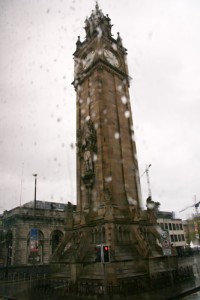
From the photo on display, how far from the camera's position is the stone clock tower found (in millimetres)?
19797

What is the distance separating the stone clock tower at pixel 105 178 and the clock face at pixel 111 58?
0.16m

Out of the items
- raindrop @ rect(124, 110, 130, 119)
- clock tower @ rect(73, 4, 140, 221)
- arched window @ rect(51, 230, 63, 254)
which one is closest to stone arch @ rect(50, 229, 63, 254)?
arched window @ rect(51, 230, 63, 254)

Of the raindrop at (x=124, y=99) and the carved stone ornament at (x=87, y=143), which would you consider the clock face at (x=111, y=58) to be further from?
the carved stone ornament at (x=87, y=143)

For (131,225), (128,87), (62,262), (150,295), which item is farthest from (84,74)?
(150,295)

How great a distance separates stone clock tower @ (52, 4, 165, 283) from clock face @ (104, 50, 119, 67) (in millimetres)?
158

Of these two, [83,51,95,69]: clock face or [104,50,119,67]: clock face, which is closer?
[104,50,119,67]: clock face

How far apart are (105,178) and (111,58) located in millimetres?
16986

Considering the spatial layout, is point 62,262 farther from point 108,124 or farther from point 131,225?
point 108,124

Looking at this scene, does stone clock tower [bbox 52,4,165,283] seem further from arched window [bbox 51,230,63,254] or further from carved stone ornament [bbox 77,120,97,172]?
arched window [bbox 51,230,63,254]

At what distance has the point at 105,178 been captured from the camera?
23672 millimetres

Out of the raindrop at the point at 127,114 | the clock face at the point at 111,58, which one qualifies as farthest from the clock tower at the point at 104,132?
the raindrop at the point at 127,114

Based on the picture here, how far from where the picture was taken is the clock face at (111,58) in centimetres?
3123

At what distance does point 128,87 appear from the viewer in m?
32.5

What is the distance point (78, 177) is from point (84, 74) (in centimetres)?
1347
